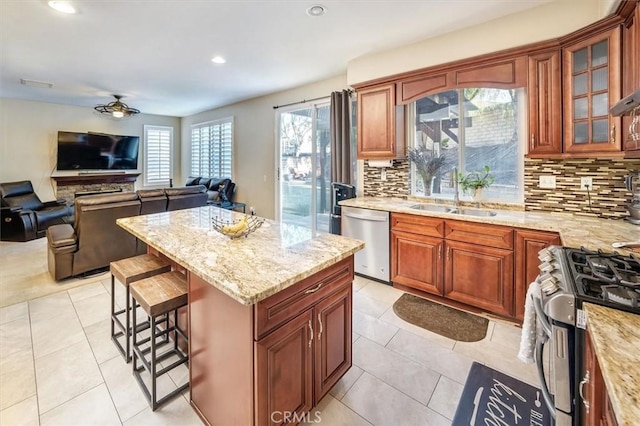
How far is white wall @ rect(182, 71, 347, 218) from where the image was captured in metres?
5.62

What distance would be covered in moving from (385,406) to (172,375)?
1.42 metres

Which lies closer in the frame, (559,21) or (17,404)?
(17,404)

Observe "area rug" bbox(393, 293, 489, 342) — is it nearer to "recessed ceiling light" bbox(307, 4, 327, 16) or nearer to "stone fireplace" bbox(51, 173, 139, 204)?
"recessed ceiling light" bbox(307, 4, 327, 16)

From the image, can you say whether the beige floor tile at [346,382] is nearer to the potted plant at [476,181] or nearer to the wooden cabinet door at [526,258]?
the wooden cabinet door at [526,258]

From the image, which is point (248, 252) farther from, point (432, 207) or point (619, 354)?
point (432, 207)

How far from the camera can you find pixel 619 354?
2.68 feet

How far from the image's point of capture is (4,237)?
5309 mm

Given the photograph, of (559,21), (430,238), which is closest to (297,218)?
(430,238)

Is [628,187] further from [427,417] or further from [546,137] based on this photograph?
[427,417]

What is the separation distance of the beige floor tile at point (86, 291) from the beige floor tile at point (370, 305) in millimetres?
2751

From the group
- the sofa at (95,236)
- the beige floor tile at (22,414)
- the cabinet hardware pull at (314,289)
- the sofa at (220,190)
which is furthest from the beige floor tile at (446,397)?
the sofa at (220,190)

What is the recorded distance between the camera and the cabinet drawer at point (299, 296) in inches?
49.8

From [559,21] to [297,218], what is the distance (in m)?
4.14

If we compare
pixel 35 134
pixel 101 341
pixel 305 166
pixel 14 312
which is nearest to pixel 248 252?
pixel 101 341
